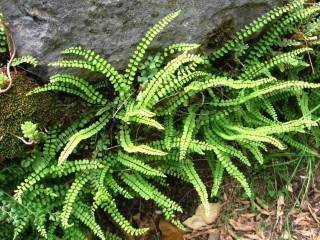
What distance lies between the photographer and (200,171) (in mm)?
4223

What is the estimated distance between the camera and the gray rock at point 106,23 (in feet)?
9.76

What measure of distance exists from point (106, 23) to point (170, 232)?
220 cm

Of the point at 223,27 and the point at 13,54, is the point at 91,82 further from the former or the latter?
the point at 223,27

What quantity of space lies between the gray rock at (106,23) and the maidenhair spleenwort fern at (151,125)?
12cm

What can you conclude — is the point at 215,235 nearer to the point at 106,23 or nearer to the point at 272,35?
the point at 272,35

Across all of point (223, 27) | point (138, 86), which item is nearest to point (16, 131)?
point (138, 86)

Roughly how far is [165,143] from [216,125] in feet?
1.90

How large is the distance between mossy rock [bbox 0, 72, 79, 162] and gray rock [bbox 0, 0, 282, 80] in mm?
180

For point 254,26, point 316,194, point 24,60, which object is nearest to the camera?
point 24,60

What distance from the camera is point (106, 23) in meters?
3.10

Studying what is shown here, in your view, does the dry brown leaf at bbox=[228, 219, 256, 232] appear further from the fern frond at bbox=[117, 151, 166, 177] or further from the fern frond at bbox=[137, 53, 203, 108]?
the fern frond at bbox=[137, 53, 203, 108]

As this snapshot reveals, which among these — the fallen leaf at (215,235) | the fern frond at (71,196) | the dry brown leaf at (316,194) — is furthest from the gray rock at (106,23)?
the dry brown leaf at (316,194)

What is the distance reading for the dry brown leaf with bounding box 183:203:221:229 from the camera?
A: 4094 mm

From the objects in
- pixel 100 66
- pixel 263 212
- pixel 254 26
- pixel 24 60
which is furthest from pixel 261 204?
pixel 24 60
